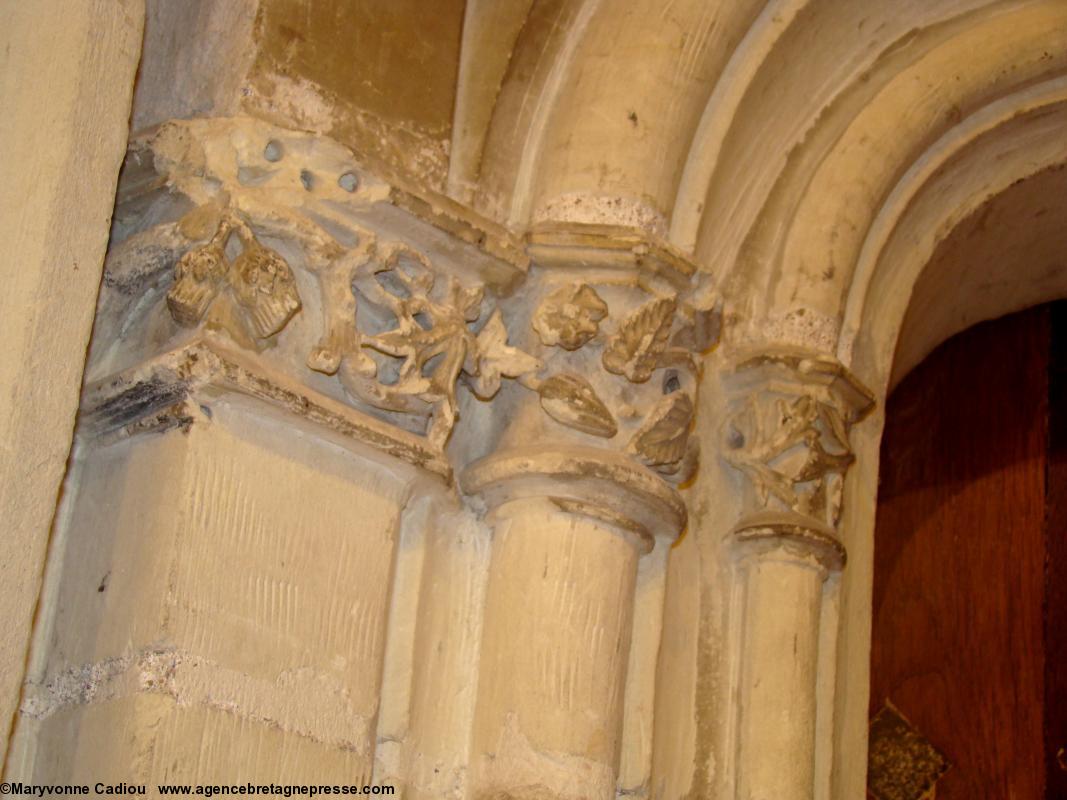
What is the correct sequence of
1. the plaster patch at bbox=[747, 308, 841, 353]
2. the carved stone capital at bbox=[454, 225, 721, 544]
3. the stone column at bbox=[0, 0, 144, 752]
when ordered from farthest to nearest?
the plaster patch at bbox=[747, 308, 841, 353], the carved stone capital at bbox=[454, 225, 721, 544], the stone column at bbox=[0, 0, 144, 752]

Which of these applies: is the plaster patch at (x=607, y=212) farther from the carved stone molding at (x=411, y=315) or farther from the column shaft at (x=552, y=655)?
the column shaft at (x=552, y=655)

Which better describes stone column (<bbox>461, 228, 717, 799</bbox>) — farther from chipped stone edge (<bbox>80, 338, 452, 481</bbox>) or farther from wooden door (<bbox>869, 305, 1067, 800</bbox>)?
wooden door (<bbox>869, 305, 1067, 800</bbox>)

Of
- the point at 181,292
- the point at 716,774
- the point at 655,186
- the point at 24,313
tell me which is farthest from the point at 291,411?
the point at 716,774

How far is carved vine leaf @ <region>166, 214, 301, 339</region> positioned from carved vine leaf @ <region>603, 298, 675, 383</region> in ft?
1.37

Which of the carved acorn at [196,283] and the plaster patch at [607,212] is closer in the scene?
the carved acorn at [196,283]

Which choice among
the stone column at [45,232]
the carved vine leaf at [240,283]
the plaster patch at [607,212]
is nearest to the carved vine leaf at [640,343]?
the plaster patch at [607,212]

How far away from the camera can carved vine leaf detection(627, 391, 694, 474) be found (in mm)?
2258

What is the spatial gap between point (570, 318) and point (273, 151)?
1.36 ft

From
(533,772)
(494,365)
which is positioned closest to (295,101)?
(494,365)

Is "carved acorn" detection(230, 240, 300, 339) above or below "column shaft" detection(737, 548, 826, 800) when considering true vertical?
above

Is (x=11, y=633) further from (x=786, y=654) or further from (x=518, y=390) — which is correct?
(x=786, y=654)

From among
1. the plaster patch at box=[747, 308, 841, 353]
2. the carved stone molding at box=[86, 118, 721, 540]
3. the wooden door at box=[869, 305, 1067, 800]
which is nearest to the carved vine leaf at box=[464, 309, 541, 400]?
the carved stone molding at box=[86, 118, 721, 540]

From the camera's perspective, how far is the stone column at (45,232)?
175 centimetres

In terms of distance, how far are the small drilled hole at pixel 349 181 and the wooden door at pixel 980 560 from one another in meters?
1.24
